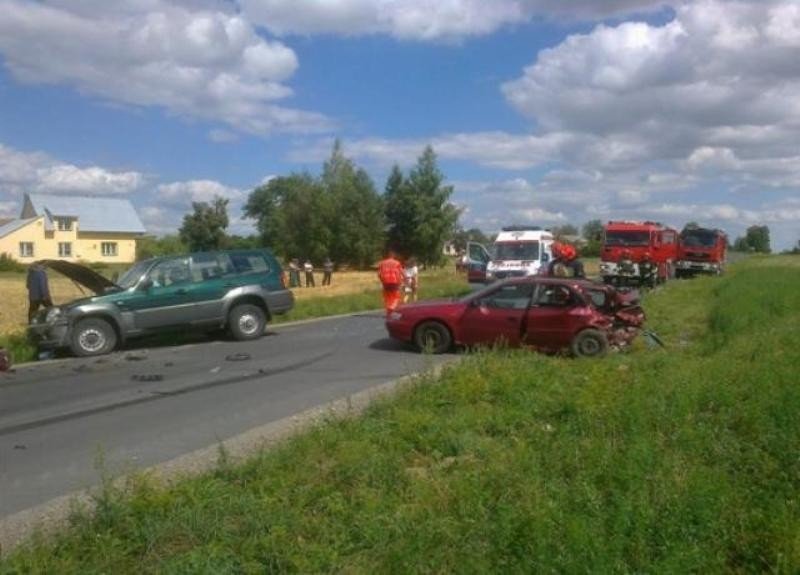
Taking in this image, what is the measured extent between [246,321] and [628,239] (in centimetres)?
2341

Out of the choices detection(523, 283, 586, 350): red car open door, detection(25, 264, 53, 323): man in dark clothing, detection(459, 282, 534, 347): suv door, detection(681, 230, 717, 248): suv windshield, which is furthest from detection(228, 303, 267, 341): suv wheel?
detection(681, 230, 717, 248): suv windshield

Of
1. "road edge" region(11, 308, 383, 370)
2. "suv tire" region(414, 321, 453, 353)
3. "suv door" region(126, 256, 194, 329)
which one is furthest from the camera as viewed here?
"suv door" region(126, 256, 194, 329)

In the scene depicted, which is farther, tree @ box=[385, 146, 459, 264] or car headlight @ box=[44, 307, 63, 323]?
tree @ box=[385, 146, 459, 264]

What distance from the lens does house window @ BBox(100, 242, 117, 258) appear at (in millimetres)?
86125

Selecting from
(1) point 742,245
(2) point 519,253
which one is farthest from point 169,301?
(1) point 742,245

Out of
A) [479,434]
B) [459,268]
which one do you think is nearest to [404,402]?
[479,434]

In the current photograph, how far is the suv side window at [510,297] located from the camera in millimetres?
14562

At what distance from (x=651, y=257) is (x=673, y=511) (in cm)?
3338

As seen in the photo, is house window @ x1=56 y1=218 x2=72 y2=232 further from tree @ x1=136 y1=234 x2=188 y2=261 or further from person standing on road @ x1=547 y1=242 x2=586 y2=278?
person standing on road @ x1=547 y1=242 x2=586 y2=278

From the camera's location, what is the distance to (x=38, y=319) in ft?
55.2

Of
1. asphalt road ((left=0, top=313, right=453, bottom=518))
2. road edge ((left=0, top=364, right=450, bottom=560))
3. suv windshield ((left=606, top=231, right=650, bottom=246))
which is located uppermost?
suv windshield ((left=606, top=231, right=650, bottom=246))

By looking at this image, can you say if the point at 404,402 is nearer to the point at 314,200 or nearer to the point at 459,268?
the point at 459,268

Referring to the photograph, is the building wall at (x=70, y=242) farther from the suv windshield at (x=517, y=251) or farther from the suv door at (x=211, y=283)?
the suv door at (x=211, y=283)

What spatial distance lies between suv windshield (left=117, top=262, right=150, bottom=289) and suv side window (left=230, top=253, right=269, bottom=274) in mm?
1818
